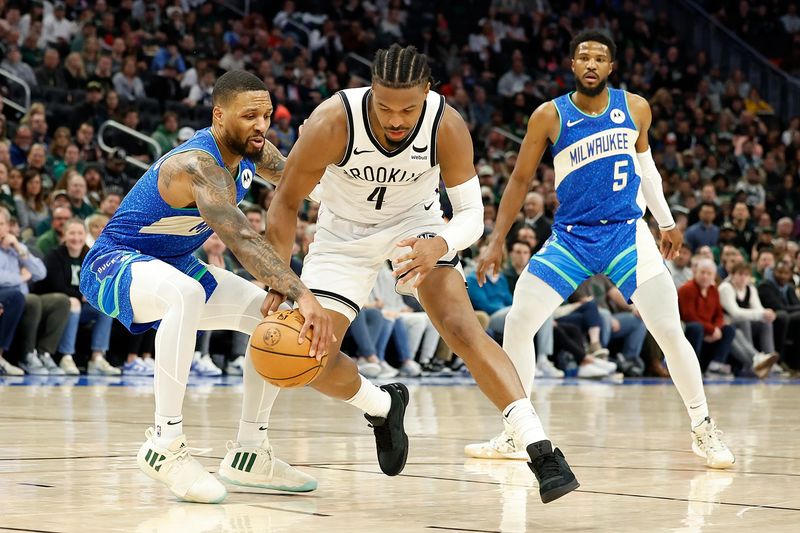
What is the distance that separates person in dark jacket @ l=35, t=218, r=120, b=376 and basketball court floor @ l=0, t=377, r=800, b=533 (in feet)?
5.84

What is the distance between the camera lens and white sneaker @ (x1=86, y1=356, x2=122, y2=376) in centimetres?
1095

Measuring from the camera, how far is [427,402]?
29.7 feet

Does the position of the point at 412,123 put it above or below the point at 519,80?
below

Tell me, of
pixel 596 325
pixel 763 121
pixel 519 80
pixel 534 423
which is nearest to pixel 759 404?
pixel 596 325

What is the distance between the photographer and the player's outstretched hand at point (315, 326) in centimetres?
418

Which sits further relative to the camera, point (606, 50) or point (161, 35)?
point (161, 35)

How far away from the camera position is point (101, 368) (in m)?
11.0

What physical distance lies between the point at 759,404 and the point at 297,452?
16.2 ft

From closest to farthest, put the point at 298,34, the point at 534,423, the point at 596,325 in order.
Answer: the point at 534,423 → the point at 596,325 → the point at 298,34

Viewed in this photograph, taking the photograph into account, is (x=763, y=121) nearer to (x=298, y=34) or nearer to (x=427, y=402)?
(x=298, y=34)

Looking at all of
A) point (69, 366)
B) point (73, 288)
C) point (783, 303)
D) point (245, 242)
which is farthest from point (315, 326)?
point (783, 303)

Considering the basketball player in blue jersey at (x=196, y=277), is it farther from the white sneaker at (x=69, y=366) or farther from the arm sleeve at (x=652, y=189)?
the white sneaker at (x=69, y=366)

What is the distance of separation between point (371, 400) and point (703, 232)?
38.0 feet

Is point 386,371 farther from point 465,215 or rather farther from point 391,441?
point 465,215
